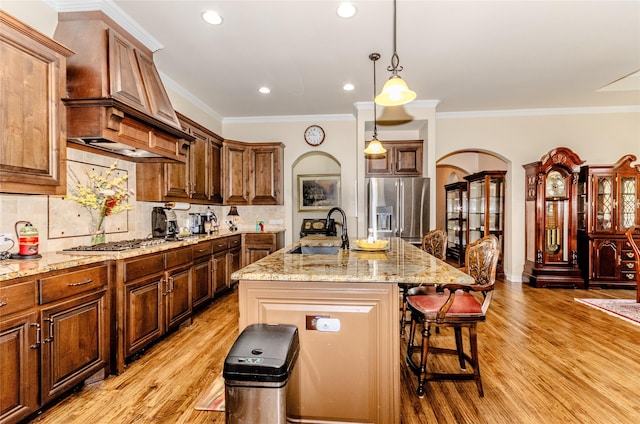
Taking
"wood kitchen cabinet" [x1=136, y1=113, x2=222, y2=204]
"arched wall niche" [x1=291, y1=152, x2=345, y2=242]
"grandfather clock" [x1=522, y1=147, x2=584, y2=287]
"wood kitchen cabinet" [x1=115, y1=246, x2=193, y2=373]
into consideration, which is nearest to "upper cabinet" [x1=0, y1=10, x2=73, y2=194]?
"wood kitchen cabinet" [x1=115, y1=246, x2=193, y2=373]

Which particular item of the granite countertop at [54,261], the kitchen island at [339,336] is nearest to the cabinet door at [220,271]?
the granite countertop at [54,261]

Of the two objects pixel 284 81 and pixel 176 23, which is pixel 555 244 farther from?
pixel 176 23

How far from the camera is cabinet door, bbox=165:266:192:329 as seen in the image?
3.01 meters

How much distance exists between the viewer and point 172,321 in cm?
308

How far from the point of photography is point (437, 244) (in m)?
3.31

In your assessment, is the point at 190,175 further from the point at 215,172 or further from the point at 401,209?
the point at 401,209

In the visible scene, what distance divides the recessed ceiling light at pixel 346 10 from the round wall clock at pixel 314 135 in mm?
2941

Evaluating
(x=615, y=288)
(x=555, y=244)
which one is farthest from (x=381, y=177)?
(x=615, y=288)

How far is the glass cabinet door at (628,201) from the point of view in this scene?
4.95 m

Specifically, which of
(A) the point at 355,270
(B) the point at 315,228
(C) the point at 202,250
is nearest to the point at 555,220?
(B) the point at 315,228

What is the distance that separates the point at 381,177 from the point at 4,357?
15.1ft

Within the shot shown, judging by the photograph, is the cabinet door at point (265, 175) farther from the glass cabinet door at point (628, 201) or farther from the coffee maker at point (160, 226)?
the glass cabinet door at point (628, 201)

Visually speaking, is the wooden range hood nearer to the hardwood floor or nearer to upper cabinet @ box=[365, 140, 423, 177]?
the hardwood floor

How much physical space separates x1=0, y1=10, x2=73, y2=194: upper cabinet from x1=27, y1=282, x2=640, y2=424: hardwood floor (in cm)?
143
